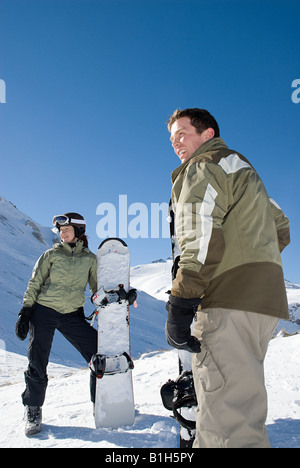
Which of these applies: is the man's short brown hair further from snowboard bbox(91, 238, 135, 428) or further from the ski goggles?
the ski goggles

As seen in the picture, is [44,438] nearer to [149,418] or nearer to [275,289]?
[149,418]

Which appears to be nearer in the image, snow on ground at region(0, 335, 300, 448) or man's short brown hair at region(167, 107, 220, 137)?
man's short brown hair at region(167, 107, 220, 137)

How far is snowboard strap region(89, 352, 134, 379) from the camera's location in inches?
128

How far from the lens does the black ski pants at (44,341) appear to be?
131 inches

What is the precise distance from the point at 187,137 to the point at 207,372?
1.60m

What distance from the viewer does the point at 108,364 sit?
335 cm

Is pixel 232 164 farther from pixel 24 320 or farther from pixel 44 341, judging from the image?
pixel 24 320

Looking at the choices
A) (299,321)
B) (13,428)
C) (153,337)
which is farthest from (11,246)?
(299,321)

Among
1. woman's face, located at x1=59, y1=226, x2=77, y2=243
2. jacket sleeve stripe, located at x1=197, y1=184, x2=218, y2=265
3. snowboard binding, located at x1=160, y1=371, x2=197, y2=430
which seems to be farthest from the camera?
woman's face, located at x1=59, y1=226, x2=77, y2=243

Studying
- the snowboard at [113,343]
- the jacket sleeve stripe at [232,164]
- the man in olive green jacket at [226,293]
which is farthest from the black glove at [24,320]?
the jacket sleeve stripe at [232,164]

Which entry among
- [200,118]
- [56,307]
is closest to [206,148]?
[200,118]

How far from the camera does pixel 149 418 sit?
3.22 metres

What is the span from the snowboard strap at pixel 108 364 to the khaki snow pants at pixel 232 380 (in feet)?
5.87

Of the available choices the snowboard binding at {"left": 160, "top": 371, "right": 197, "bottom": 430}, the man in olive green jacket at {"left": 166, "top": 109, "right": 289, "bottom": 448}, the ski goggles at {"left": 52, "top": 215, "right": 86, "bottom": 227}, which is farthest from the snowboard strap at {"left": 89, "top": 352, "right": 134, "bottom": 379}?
the man in olive green jacket at {"left": 166, "top": 109, "right": 289, "bottom": 448}
